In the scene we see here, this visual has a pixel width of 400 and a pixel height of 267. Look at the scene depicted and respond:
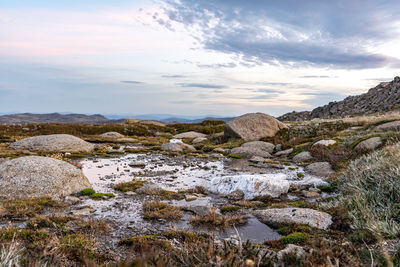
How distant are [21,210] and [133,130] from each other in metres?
45.8

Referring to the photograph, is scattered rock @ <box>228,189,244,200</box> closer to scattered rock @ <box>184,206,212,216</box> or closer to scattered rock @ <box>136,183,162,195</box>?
scattered rock @ <box>184,206,212,216</box>

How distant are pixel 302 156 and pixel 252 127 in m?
12.2

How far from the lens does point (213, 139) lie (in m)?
41.1

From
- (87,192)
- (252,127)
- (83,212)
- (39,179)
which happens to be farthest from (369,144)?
(39,179)

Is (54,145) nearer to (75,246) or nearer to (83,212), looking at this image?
(83,212)

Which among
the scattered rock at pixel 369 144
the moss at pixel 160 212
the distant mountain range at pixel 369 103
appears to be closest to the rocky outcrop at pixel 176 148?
the scattered rock at pixel 369 144

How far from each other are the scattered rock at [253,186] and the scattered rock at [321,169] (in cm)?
583

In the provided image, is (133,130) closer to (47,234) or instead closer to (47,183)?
(47,183)

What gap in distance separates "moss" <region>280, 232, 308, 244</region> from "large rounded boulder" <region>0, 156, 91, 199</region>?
33.3 ft

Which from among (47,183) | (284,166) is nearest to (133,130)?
(284,166)

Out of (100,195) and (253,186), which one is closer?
(100,195)

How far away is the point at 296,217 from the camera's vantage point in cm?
1010

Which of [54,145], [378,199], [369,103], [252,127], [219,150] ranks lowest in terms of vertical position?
[219,150]

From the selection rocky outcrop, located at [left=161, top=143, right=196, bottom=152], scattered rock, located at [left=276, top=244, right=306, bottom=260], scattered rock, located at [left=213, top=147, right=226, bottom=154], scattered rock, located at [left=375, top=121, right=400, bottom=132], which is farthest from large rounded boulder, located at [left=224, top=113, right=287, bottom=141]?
scattered rock, located at [left=276, top=244, right=306, bottom=260]
